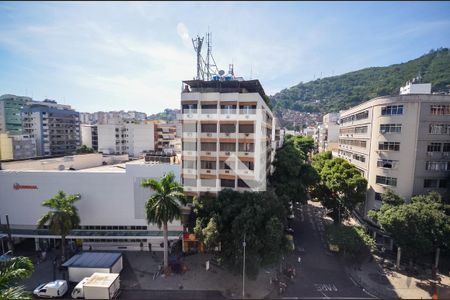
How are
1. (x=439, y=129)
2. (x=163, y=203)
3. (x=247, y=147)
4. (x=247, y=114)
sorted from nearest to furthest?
1. (x=163, y=203)
2. (x=247, y=114)
3. (x=247, y=147)
4. (x=439, y=129)

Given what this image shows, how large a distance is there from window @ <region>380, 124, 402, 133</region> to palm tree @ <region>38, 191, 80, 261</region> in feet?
135

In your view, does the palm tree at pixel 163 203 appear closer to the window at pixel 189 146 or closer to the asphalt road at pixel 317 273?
the window at pixel 189 146

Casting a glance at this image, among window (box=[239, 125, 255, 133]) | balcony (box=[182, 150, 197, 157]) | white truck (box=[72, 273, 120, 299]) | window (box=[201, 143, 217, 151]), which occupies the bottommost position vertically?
white truck (box=[72, 273, 120, 299])

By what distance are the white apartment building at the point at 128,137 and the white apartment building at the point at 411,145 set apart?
6018cm

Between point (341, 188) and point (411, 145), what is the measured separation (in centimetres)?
1018

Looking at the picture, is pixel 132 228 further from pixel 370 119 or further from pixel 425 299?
pixel 370 119

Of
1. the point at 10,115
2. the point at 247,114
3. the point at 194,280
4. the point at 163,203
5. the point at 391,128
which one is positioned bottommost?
the point at 194,280

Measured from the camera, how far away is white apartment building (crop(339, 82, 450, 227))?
2805 centimetres

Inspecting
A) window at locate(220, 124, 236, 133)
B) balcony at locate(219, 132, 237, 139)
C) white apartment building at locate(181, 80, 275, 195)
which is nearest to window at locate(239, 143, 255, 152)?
white apartment building at locate(181, 80, 275, 195)

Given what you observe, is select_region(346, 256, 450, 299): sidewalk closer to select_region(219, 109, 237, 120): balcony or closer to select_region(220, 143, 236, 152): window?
select_region(220, 143, 236, 152): window

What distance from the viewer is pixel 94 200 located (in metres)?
27.6

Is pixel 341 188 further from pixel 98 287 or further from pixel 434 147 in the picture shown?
pixel 98 287

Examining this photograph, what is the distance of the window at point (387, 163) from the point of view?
1173 inches

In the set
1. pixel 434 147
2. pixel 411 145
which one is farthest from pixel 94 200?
pixel 434 147
